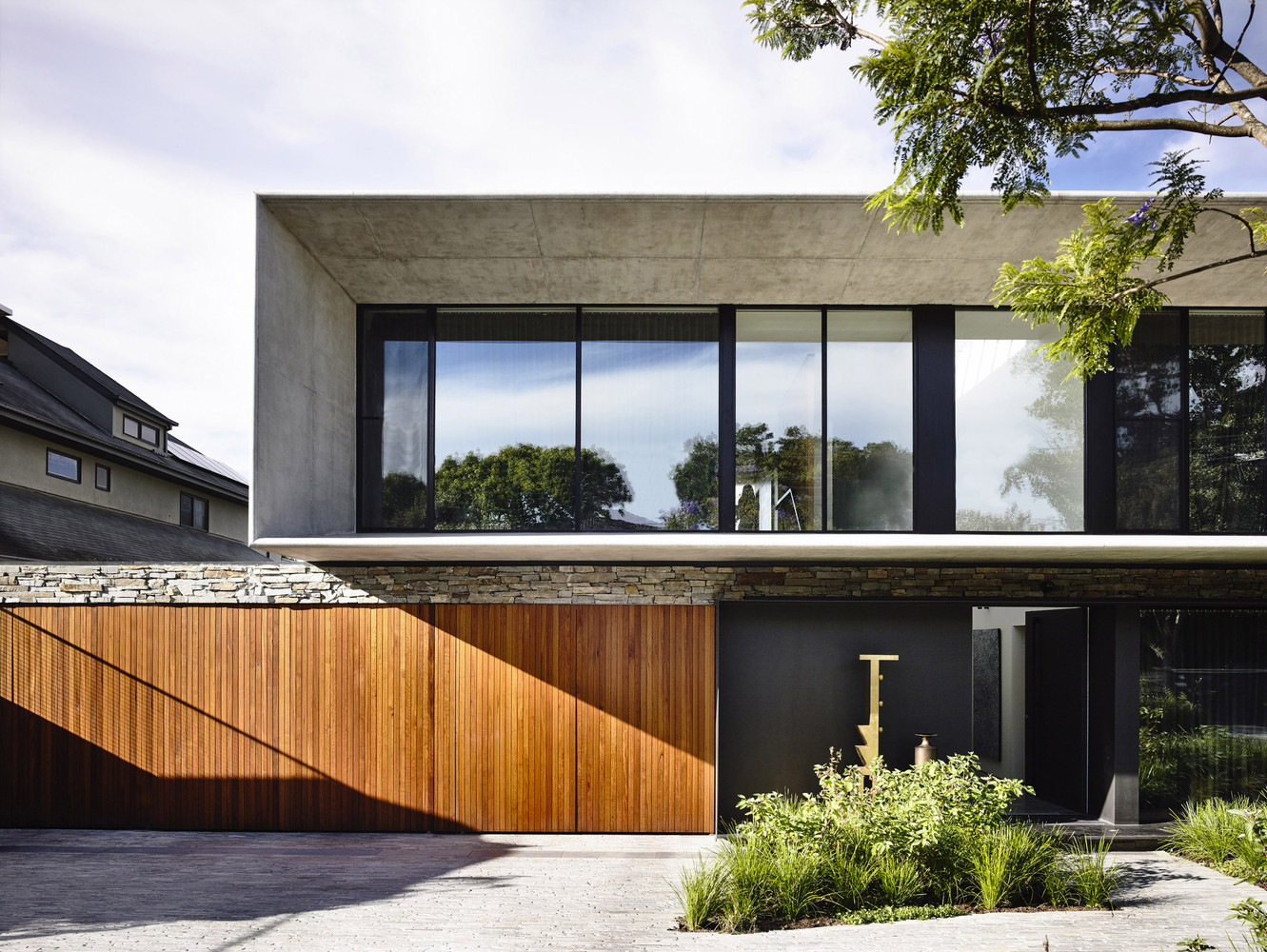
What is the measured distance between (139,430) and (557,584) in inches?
540

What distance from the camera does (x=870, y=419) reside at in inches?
354

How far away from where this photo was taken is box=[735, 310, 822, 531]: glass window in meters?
8.89

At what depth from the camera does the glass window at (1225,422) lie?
897 cm

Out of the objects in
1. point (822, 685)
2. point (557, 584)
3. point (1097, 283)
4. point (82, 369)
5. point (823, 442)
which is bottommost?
point (822, 685)

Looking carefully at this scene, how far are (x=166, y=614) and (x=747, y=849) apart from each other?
6806 mm

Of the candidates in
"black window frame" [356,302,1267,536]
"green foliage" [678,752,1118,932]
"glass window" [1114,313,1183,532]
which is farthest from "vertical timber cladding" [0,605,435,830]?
"glass window" [1114,313,1183,532]

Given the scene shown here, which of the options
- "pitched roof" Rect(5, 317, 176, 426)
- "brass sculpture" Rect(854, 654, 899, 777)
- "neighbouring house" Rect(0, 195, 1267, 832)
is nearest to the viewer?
"brass sculpture" Rect(854, 654, 899, 777)

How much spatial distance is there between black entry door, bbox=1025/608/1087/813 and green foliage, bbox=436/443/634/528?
565 centimetres

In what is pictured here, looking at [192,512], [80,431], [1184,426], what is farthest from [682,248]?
[192,512]

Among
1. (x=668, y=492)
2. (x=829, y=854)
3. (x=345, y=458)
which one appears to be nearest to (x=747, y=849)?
(x=829, y=854)

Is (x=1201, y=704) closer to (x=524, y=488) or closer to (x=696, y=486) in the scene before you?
(x=696, y=486)

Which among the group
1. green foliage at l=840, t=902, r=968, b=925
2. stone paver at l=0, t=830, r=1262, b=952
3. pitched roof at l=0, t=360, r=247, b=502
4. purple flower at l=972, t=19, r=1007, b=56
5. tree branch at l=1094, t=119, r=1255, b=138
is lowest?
stone paver at l=0, t=830, r=1262, b=952

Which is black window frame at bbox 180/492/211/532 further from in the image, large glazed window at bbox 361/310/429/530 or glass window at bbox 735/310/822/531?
glass window at bbox 735/310/822/531

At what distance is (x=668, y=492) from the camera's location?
8930 mm
